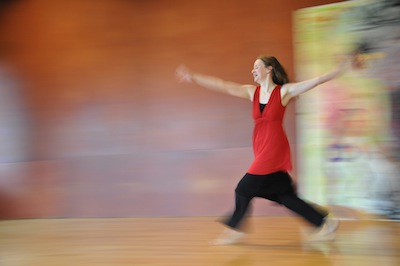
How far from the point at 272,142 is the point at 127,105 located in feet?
6.35

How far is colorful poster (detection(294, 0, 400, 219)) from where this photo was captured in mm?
3160

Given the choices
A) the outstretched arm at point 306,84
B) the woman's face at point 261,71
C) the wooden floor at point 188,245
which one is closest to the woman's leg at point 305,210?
the wooden floor at point 188,245

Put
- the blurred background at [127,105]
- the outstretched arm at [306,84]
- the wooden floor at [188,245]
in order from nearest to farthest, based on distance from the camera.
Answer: the wooden floor at [188,245] → the outstretched arm at [306,84] → the blurred background at [127,105]

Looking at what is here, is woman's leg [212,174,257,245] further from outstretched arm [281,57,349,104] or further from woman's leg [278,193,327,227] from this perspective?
outstretched arm [281,57,349,104]

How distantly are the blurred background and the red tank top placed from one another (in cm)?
102

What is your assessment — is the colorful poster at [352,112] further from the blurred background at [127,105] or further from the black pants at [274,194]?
the black pants at [274,194]

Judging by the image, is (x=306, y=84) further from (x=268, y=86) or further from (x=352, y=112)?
(x=352, y=112)

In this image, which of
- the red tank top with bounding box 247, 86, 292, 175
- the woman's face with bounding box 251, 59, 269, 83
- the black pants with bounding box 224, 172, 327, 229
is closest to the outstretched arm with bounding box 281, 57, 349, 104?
the red tank top with bounding box 247, 86, 292, 175

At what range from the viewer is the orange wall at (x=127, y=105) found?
3.79m

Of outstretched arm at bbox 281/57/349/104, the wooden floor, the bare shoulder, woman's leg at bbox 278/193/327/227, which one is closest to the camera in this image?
the wooden floor

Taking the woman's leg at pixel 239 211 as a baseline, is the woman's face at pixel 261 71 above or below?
above

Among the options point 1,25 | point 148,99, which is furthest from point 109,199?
point 1,25

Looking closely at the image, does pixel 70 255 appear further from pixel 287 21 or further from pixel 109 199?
pixel 287 21

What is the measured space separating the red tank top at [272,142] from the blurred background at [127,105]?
1018 millimetres
